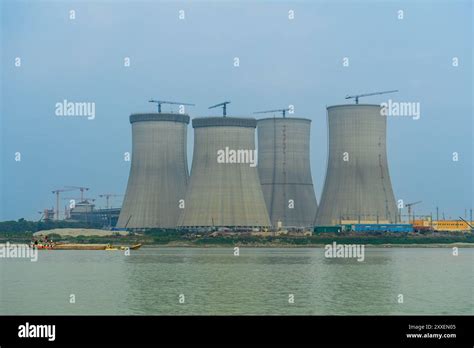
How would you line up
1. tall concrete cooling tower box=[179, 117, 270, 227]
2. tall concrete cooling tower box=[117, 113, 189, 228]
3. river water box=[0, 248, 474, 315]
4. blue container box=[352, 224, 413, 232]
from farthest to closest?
blue container box=[352, 224, 413, 232], tall concrete cooling tower box=[117, 113, 189, 228], tall concrete cooling tower box=[179, 117, 270, 227], river water box=[0, 248, 474, 315]

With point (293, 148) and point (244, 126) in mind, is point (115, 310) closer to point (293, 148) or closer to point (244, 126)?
point (244, 126)

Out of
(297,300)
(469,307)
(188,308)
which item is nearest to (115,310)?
(188,308)

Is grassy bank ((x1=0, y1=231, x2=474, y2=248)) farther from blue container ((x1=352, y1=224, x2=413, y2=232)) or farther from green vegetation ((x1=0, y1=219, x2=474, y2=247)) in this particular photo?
blue container ((x1=352, y1=224, x2=413, y2=232))

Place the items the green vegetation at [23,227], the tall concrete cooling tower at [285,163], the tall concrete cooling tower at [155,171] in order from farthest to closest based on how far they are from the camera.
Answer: the green vegetation at [23,227], the tall concrete cooling tower at [285,163], the tall concrete cooling tower at [155,171]

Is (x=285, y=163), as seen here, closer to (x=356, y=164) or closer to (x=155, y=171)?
(x=356, y=164)

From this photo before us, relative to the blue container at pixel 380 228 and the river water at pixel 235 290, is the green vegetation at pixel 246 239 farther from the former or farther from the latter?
the river water at pixel 235 290

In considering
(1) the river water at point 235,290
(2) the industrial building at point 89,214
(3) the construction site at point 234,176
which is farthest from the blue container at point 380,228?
(2) the industrial building at point 89,214

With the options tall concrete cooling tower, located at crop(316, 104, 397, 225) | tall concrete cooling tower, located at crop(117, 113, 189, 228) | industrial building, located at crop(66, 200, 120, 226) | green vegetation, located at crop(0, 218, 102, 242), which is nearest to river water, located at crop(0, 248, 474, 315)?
tall concrete cooling tower, located at crop(316, 104, 397, 225)
